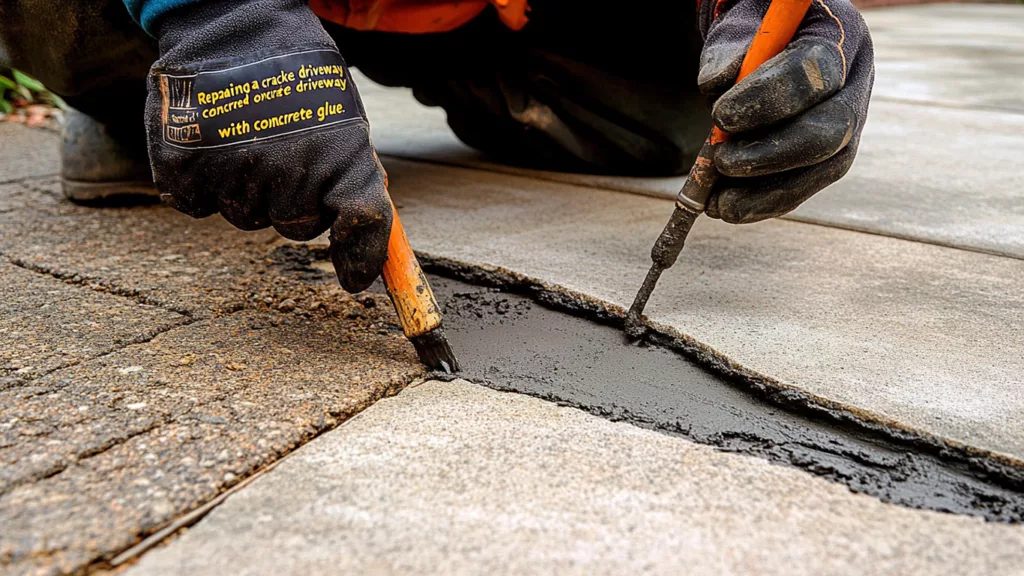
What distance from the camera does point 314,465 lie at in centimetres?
92

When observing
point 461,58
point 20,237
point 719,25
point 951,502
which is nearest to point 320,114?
point 719,25

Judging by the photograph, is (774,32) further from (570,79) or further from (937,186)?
(937,186)

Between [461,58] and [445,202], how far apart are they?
0.43m

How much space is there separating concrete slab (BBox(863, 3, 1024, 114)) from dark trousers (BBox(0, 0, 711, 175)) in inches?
63.6

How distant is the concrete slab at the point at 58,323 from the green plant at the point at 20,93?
2.03 m

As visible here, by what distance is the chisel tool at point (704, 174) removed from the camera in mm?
1107

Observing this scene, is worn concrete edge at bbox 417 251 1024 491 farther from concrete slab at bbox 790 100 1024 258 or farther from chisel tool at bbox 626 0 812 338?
concrete slab at bbox 790 100 1024 258

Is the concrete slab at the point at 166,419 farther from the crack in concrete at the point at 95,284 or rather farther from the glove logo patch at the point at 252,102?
the glove logo patch at the point at 252,102

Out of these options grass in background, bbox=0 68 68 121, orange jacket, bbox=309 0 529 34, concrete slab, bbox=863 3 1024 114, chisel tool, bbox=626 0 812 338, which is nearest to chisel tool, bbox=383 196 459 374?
chisel tool, bbox=626 0 812 338

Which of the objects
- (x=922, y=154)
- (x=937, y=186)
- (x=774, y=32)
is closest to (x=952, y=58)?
(x=922, y=154)

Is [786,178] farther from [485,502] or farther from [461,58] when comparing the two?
[461,58]

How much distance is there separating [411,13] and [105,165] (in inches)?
31.8

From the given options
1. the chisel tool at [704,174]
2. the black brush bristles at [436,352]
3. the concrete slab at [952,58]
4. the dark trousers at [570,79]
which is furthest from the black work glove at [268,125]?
the concrete slab at [952,58]

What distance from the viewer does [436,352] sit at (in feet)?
3.85
